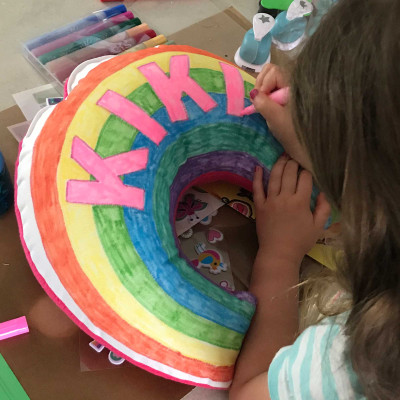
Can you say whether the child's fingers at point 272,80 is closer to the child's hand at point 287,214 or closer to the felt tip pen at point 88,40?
the child's hand at point 287,214

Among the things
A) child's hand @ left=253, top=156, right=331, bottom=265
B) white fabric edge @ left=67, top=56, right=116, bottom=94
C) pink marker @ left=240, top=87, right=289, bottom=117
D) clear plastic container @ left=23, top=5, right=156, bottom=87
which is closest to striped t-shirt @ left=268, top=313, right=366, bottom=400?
child's hand @ left=253, top=156, right=331, bottom=265

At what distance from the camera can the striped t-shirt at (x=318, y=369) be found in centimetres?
42

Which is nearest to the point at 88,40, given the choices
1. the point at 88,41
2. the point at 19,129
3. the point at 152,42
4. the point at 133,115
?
the point at 88,41

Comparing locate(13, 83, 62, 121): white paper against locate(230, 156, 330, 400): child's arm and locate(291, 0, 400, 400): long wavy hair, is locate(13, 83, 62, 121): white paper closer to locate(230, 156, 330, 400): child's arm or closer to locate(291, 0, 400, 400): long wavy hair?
locate(230, 156, 330, 400): child's arm

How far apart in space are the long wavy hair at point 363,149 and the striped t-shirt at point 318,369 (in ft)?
0.10

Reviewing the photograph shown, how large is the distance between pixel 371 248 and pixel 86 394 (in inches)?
15.1

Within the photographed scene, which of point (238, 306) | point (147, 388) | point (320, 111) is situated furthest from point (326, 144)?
point (147, 388)

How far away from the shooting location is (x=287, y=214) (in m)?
0.64

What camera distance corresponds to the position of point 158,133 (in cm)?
60

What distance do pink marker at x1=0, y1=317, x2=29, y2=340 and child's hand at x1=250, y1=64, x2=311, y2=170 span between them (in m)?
0.39

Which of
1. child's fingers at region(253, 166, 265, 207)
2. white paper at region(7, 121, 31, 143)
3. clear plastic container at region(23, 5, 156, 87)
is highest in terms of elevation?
clear plastic container at region(23, 5, 156, 87)

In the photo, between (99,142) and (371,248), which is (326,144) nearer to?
(371,248)

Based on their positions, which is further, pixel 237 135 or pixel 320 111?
pixel 237 135

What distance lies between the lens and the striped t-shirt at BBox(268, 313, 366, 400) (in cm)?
42
